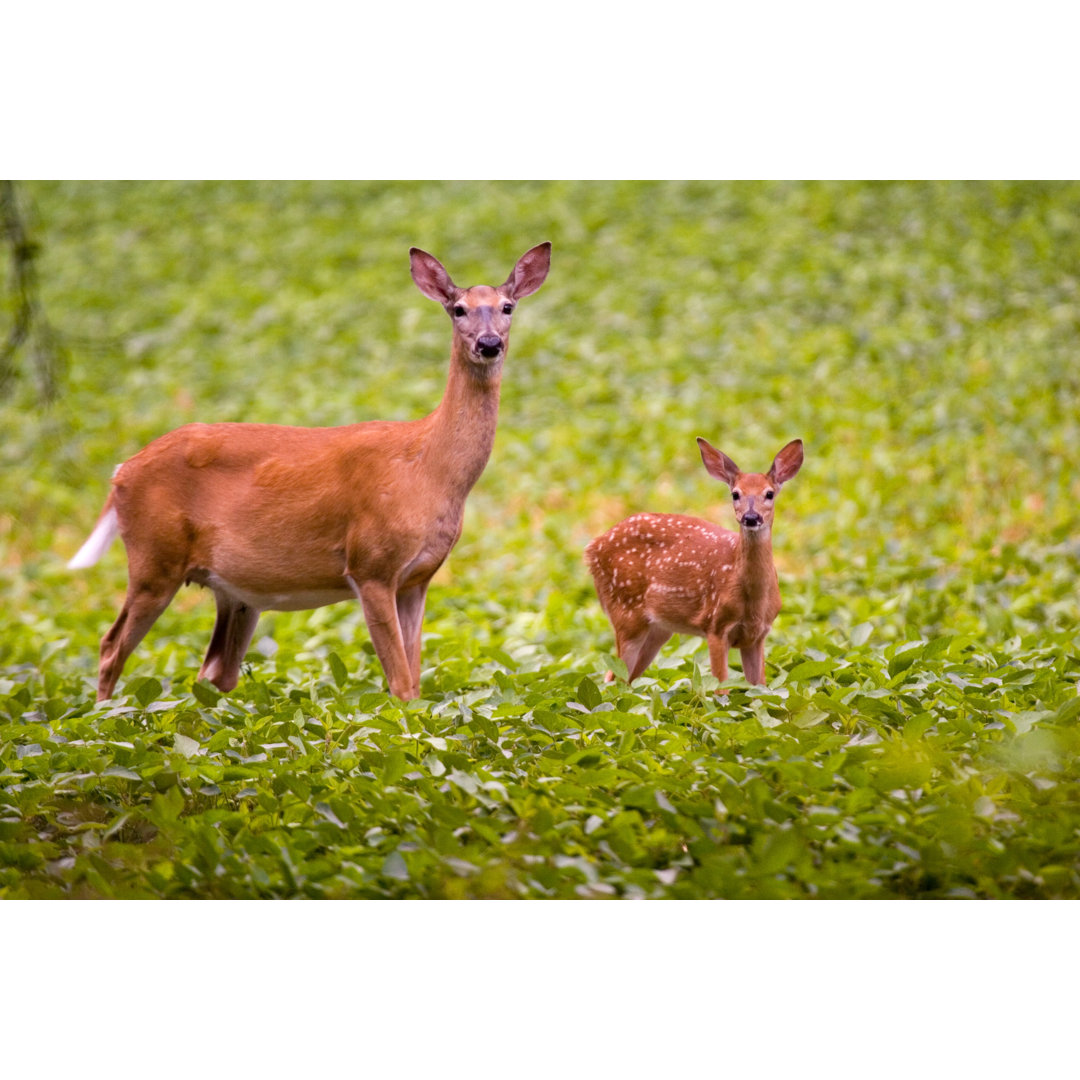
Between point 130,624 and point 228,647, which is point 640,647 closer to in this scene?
point 228,647

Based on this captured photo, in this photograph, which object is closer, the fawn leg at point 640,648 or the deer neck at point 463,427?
the deer neck at point 463,427

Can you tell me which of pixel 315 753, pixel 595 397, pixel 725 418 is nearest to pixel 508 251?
pixel 595 397

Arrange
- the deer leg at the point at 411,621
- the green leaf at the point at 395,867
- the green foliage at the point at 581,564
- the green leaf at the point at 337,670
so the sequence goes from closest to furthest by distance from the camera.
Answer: the green leaf at the point at 395,867 < the green foliage at the point at 581,564 < the deer leg at the point at 411,621 < the green leaf at the point at 337,670

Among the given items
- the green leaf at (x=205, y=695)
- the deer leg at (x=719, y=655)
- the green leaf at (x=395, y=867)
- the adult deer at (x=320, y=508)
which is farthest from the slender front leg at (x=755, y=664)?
the green leaf at (x=205, y=695)

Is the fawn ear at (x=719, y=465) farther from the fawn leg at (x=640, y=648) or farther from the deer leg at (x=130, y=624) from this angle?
the deer leg at (x=130, y=624)

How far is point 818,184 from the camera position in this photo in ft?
47.1

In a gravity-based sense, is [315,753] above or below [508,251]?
below

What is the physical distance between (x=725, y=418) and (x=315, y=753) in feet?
21.3

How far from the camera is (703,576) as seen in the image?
19.5 feet

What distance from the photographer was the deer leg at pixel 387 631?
5785mm

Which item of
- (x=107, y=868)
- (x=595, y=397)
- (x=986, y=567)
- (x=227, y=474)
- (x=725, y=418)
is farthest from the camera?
(x=595, y=397)

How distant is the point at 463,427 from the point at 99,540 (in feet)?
5.65

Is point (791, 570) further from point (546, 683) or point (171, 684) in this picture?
point (171, 684)

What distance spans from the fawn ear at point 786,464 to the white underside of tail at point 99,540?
9.30 ft
